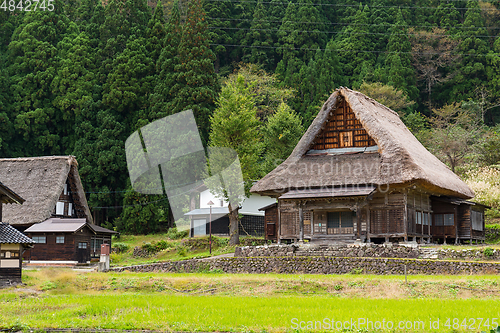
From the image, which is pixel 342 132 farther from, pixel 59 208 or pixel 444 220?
pixel 59 208

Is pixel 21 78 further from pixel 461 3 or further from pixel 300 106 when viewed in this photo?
pixel 461 3

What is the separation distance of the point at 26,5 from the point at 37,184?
25479mm

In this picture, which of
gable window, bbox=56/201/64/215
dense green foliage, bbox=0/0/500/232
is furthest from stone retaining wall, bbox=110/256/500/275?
dense green foliage, bbox=0/0/500/232

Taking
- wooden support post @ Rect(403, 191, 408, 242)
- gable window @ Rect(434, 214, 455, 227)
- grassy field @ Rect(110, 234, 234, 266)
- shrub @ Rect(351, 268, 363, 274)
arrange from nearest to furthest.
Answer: shrub @ Rect(351, 268, 363, 274), wooden support post @ Rect(403, 191, 408, 242), gable window @ Rect(434, 214, 455, 227), grassy field @ Rect(110, 234, 234, 266)

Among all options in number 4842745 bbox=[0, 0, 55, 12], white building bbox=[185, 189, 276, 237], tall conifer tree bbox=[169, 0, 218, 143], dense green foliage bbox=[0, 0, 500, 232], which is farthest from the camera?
number 4842745 bbox=[0, 0, 55, 12]

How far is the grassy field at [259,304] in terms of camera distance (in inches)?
388

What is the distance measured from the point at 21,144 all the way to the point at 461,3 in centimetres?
4632

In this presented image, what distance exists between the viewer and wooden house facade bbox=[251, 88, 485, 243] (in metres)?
24.9

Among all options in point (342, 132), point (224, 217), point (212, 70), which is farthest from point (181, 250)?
point (212, 70)

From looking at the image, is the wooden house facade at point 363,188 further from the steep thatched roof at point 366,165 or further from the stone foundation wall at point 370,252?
the stone foundation wall at point 370,252

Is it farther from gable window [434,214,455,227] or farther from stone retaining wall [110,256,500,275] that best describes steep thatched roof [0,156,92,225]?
gable window [434,214,455,227]

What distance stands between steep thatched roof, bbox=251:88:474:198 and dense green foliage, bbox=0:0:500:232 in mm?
6298

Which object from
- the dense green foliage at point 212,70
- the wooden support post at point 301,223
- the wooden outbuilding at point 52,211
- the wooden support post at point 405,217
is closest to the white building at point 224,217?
the dense green foliage at point 212,70

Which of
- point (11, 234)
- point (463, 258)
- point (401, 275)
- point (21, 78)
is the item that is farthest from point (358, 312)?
point (21, 78)
